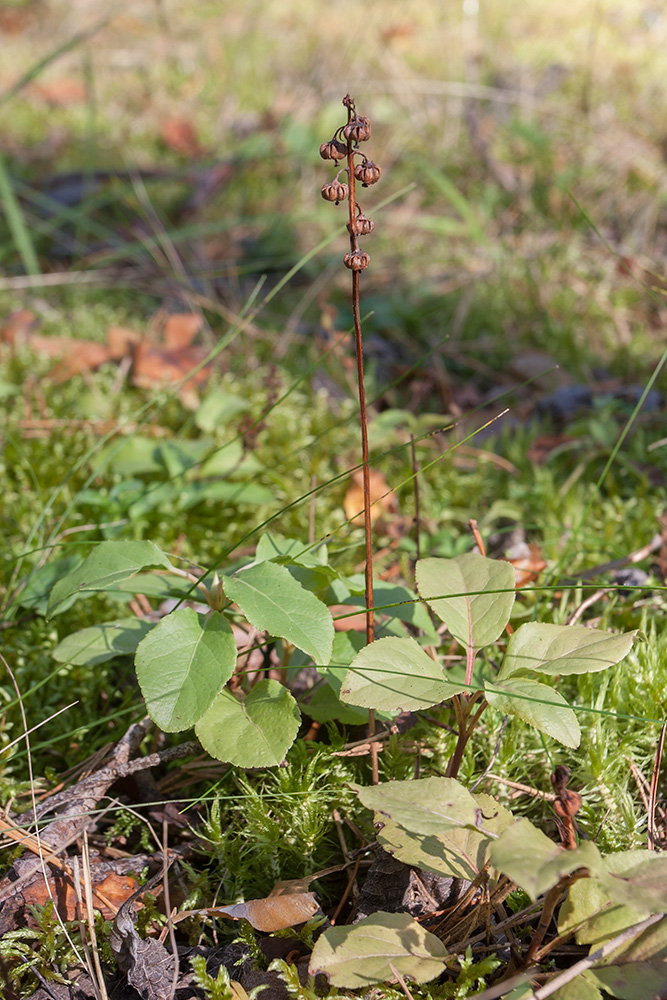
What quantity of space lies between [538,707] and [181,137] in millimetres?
5121

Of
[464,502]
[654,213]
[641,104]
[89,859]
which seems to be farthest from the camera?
[641,104]

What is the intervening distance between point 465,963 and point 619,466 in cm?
180

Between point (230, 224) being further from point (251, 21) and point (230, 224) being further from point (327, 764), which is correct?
point (251, 21)

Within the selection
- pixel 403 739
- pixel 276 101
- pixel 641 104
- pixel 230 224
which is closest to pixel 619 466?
pixel 403 739

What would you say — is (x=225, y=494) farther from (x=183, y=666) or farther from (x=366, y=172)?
(x=366, y=172)

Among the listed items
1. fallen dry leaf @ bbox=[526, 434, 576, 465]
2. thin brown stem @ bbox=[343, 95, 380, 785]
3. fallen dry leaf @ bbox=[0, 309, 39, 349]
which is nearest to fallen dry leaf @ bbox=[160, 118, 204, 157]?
fallen dry leaf @ bbox=[0, 309, 39, 349]

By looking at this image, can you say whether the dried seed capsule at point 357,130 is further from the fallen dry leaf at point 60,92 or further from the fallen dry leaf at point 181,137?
the fallen dry leaf at point 60,92

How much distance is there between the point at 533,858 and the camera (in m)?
0.93

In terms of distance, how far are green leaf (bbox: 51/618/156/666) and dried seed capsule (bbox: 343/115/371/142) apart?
963 mm

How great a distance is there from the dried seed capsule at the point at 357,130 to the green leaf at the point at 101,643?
3.16 ft

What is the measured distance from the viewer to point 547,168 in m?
4.41

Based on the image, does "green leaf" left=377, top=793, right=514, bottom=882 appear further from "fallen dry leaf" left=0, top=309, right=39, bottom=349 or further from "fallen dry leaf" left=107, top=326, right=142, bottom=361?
"fallen dry leaf" left=0, top=309, right=39, bottom=349

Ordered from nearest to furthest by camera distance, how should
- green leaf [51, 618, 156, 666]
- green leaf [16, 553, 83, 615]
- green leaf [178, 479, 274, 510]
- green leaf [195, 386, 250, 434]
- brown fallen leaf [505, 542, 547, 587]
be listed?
green leaf [51, 618, 156, 666], green leaf [16, 553, 83, 615], brown fallen leaf [505, 542, 547, 587], green leaf [178, 479, 274, 510], green leaf [195, 386, 250, 434]

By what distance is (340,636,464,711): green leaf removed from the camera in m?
1.20
